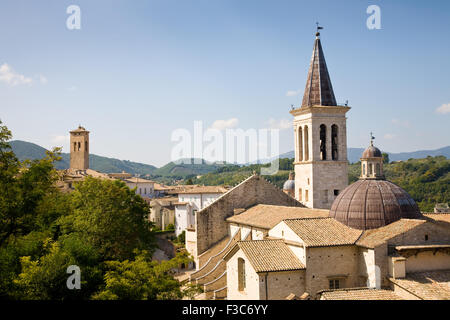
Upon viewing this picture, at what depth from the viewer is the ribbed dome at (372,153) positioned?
87.0 ft

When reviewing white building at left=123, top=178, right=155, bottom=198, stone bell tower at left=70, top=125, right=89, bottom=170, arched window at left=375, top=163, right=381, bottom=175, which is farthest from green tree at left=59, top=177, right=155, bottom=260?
stone bell tower at left=70, top=125, right=89, bottom=170

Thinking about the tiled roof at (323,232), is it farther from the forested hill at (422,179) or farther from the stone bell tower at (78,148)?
the stone bell tower at (78,148)

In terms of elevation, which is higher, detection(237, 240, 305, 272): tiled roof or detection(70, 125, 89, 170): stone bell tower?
detection(70, 125, 89, 170): stone bell tower

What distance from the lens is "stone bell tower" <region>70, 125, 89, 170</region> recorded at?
11394 cm

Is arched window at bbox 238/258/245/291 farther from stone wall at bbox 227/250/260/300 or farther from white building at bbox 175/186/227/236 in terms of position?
white building at bbox 175/186/227/236

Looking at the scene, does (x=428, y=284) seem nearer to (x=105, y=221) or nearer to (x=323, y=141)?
(x=323, y=141)

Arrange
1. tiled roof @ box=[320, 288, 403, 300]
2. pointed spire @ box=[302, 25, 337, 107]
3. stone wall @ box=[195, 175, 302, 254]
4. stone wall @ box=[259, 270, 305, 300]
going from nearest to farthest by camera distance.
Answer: tiled roof @ box=[320, 288, 403, 300] → stone wall @ box=[259, 270, 305, 300] → stone wall @ box=[195, 175, 302, 254] → pointed spire @ box=[302, 25, 337, 107]

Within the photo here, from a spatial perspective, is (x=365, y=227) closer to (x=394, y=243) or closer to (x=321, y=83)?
(x=394, y=243)

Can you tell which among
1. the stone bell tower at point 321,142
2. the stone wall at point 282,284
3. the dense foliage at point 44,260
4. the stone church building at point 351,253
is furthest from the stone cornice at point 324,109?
the dense foliage at point 44,260

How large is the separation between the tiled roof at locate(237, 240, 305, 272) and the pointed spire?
16.4m
